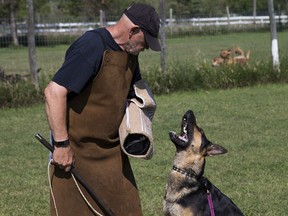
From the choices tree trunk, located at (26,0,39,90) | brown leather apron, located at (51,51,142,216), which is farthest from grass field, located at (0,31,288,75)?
brown leather apron, located at (51,51,142,216)

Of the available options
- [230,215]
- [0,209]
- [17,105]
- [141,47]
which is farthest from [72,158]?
[17,105]

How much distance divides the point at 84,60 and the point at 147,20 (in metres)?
0.47

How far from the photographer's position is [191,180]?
4773 mm

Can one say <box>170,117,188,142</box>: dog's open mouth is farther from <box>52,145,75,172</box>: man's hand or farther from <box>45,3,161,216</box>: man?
<box>52,145,75,172</box>: man's hand

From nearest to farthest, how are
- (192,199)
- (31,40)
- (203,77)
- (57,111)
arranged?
1. (57,111)
2. (192,199)
3. (31,40)
4. (203,77)

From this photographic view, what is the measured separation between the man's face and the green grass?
2.50m

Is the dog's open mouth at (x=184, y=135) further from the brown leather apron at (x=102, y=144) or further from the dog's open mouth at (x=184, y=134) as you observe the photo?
the brown leather apron at (x=102, y=144)

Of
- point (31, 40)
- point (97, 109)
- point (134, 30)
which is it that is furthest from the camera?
point (31, 40)

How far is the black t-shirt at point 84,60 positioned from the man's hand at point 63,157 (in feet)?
1.25

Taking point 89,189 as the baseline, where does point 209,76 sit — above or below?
below

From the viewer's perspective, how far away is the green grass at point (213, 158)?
6352 millimetres

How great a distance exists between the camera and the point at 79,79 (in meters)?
3.73

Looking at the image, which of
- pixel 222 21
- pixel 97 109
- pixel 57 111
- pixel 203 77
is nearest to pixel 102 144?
pixel 97 109

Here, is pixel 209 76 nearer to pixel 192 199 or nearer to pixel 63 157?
pixel 192 199
